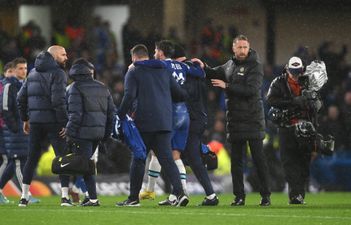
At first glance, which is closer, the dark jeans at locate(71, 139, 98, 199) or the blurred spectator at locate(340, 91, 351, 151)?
the dark jeans at locate(71, 139, 98, 199)

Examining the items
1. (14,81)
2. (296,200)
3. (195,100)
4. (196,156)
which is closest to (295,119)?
(296,200)

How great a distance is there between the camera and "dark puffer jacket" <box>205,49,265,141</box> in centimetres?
1745

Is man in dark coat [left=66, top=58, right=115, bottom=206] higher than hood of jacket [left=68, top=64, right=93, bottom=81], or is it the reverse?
hood of jacket [left=68, top=64, right=93, bottom=81]

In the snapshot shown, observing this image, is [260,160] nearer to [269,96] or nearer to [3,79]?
[269,96]

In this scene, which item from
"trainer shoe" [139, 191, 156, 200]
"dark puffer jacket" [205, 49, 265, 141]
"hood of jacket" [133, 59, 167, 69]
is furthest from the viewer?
"trainer shoe" [139, 191, 156, 200]

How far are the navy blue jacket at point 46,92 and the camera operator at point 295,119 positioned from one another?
2.80 m

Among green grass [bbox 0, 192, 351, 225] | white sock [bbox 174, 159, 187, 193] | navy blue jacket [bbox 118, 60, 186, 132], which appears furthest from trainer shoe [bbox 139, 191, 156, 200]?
navy blue jacket [bbox 118, 60, 186, 132]

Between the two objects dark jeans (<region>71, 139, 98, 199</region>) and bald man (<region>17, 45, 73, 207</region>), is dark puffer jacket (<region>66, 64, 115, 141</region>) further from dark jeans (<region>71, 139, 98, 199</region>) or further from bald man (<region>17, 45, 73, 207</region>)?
bald man (<region>17, 45, 73, 207</region>)

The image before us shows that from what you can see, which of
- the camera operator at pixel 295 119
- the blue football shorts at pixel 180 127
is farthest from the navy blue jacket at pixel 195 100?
the camera operator at pixel 295 119

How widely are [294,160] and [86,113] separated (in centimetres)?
298

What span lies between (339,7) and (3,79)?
16.0 metres

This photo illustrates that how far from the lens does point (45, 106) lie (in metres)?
17.5

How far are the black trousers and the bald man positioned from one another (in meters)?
2.96

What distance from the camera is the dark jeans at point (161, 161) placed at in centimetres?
1667
